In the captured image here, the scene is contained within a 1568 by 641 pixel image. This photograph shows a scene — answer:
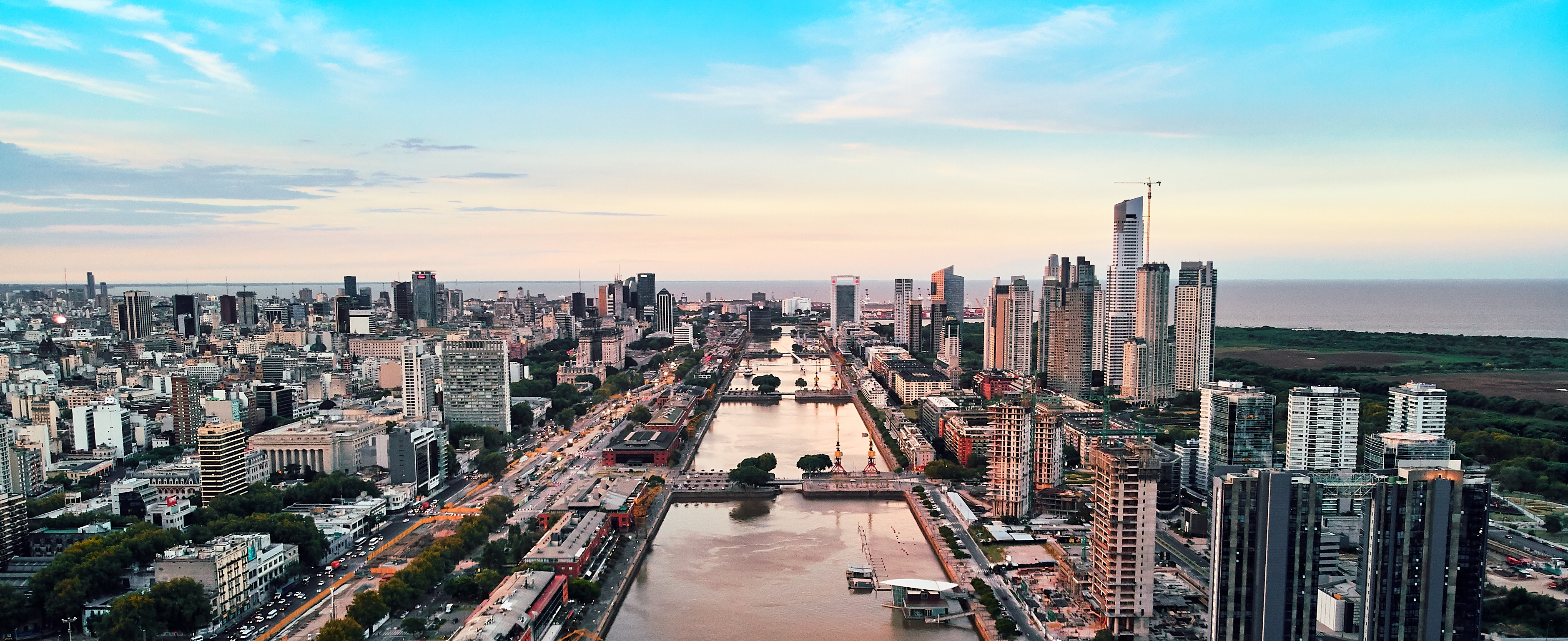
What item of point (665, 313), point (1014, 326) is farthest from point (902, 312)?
point (1014, 326)

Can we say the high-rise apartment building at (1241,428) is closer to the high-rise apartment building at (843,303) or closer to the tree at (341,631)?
the tree at (341,631)

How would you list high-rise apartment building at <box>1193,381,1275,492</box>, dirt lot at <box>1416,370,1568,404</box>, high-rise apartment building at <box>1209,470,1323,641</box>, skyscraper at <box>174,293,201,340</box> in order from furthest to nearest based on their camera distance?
skyscraper at <box>174,293,201,340</box>, dirt lot at <box>1416,370,1568,404</box>, high-rise apartment building at <box>1193,381,1275,492</box>, high-rise apartment building at <box>1209,470,1323,641</box>

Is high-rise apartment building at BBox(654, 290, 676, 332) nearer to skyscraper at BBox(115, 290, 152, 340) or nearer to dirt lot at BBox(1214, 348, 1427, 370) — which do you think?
skyscraper at BBox(115, 290, 152, 340)

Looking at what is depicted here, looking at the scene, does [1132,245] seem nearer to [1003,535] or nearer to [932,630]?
[1003,535]

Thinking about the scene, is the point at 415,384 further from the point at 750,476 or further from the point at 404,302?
the point at 404,302

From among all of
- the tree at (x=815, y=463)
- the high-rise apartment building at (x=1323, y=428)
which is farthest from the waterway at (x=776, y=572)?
the high-rise apartment building at (x=1323, y=428)

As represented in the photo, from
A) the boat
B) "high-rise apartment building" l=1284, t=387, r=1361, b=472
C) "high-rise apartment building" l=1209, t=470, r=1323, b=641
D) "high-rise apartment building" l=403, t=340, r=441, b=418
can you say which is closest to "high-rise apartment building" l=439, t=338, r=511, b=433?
"high-rise apartment building" l=403, t=340, r=441, b=418
